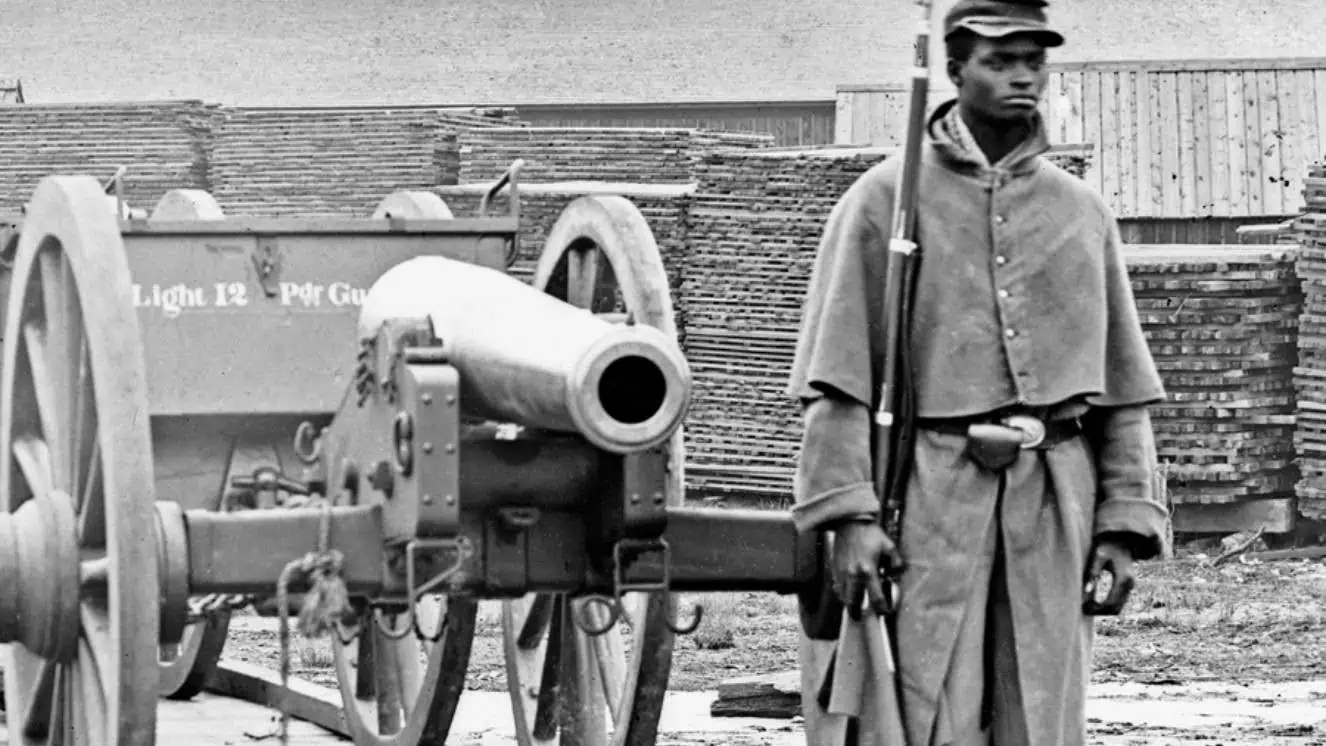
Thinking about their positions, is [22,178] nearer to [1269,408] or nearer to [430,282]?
[1269,408]

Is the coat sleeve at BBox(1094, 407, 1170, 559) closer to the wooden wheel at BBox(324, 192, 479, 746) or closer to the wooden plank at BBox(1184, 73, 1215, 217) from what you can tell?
the wooden wheel at BBox(324, 192, 479, 746)

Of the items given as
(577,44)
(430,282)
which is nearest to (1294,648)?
(430,282)

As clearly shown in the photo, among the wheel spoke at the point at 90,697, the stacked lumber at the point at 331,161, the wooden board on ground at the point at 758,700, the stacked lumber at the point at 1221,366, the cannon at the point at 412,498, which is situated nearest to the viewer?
the cannon at the point at 412,498

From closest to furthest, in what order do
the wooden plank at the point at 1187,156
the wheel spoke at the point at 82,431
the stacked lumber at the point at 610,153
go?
the wheel spoke at the point at 82,431 → the stacked lumber at the point at 610,153 → the wooden plank at the point at 1187,156

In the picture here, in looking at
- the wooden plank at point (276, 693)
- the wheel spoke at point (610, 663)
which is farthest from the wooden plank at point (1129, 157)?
the wheel spoke at point (610, 663)

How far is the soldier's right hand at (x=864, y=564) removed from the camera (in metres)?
5.06

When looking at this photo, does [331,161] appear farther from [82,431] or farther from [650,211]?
[82,431]

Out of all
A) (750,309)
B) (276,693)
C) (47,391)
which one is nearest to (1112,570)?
(47,391)

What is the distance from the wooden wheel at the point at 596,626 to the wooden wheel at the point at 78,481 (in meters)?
0.99

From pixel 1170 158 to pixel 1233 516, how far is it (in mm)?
10343

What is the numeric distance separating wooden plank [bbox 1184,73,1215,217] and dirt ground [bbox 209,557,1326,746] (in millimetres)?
10473

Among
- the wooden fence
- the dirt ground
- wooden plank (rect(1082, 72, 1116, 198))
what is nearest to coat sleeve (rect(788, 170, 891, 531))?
the dirt ground

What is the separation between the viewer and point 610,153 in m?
19.9

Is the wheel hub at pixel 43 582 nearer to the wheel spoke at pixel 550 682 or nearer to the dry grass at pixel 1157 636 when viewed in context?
the wheel spoke at pixel 550 682
